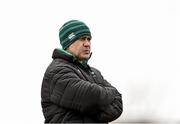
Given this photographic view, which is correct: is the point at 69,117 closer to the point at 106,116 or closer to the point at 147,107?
the point at 106,116

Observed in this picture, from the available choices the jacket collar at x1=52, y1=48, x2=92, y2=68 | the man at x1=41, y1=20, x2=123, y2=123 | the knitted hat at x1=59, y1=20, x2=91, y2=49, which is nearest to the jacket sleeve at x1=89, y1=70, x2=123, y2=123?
the man at x1=41, y1=20, x2=123, y2=123

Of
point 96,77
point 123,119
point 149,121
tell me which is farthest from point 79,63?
point 123,119

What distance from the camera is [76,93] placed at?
4.50 meters

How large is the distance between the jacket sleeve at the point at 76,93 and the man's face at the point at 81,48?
0.24 meters

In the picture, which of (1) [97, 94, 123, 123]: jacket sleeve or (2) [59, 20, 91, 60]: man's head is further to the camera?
(2) [59, 20, 91, 60]: man's head

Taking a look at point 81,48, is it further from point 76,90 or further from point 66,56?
point 76,90

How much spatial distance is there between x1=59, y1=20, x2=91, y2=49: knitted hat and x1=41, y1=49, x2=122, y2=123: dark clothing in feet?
0.47

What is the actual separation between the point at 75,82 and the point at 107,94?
0.24 m

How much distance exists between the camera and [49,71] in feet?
15.3

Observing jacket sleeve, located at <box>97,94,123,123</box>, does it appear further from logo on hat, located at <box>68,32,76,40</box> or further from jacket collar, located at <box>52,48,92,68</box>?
logo on hat, located at <box>68,32,76,40</box>

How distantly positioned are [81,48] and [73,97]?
1.43 feet

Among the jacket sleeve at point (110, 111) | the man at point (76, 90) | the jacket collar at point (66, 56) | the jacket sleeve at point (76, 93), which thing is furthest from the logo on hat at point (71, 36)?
the jacket sleeve at point (110, 111)

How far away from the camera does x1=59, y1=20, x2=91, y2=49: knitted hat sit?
15.8 feet

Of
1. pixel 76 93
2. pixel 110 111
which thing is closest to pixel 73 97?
pixel 76 93
